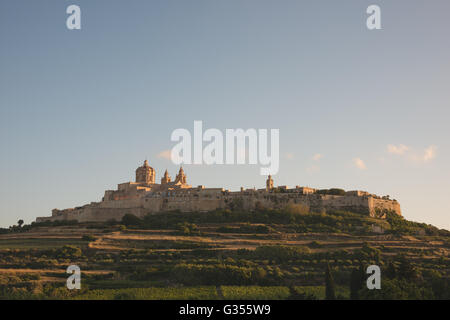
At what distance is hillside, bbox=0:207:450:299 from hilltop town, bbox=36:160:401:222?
2277 mm

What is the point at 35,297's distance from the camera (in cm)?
3150

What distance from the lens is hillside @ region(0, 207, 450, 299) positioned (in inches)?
1345

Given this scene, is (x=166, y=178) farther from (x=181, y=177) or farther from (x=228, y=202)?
(x=228, y=202)

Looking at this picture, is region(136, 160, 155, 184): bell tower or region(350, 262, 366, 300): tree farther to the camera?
region(136, 160, 155, 184): bell tower

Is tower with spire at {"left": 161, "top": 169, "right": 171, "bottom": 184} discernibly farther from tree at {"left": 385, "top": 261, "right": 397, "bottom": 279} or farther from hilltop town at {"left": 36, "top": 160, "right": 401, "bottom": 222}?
tree at {"left": 385, "top": 261, "right": 397, "bottom": 279}

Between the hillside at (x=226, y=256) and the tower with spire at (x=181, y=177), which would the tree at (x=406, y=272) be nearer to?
the hillside at (x=226, y=256)

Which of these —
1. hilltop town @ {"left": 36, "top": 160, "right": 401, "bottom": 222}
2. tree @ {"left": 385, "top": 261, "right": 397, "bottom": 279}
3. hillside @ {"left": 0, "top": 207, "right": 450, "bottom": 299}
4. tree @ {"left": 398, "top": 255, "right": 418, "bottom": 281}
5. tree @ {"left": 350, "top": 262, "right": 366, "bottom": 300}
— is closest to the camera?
tree @ {"left": 350, "top": 262, "right": 366, "bottom": 300}

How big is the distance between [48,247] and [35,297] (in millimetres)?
15655

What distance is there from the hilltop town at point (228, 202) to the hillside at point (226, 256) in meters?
2.28

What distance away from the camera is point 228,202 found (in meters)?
62.5
